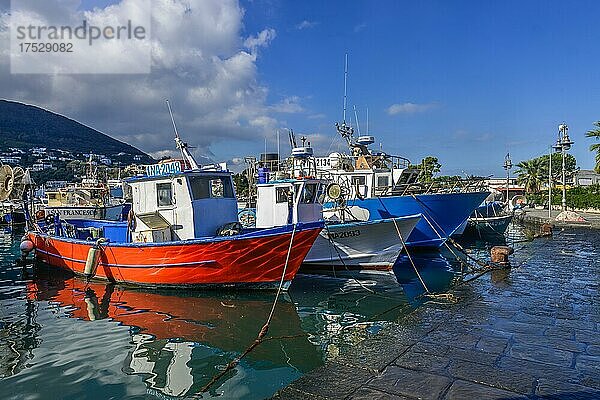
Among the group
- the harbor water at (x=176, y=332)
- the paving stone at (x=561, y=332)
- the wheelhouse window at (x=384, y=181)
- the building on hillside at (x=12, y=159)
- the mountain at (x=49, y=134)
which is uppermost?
the mountain at (x=49, y=134)

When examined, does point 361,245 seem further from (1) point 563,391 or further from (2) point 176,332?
(1) point 563,391

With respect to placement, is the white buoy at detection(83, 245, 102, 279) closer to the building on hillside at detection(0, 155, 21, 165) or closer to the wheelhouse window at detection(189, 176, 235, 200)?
the wheelhouse window at detection(189, 176, 235, 200)

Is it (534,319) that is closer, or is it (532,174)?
(534,319)

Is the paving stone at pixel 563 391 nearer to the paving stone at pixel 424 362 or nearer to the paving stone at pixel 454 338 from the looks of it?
the paving stone at pixel 424 362

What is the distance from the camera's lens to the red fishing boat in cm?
1027

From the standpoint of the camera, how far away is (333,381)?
14.8 feet

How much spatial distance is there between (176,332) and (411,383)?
17.1 ft

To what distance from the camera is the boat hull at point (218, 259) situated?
10.2m

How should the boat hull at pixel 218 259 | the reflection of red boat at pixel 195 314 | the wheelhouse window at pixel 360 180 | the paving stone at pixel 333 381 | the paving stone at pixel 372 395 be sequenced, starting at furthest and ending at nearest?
the wheelhouse window at pixel 360 180 → the boat hull at pixel 218 259 → the reflection of red boat at pixel 195 314 → the paving stone at pixel 333 381 → the paving stone at pixel 372 395

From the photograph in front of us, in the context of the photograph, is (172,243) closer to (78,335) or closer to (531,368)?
(78,335)

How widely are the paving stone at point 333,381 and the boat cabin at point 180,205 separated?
757cm

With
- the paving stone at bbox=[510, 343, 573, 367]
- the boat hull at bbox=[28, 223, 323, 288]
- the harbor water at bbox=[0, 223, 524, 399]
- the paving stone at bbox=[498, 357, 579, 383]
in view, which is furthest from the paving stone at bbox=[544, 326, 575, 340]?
the boat hull at bbox=[28, 223, 323, 288]

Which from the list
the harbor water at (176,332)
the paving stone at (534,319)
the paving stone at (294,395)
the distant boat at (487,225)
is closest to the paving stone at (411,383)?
the paving stone at (294,395)

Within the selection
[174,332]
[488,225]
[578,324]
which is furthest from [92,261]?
[488,225]
